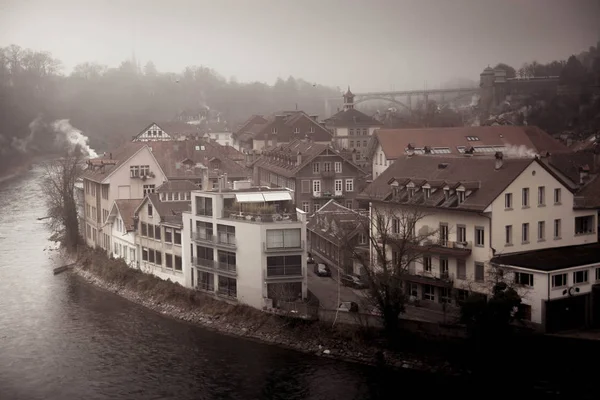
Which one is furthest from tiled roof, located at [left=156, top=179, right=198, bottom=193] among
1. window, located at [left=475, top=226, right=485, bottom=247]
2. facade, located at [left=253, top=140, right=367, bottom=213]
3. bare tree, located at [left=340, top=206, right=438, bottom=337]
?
window, located at [left=475, top=226, right=485, bottom=247]

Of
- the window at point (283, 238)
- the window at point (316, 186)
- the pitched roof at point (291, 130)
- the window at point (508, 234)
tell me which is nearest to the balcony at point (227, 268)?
the window at point (283, 238)

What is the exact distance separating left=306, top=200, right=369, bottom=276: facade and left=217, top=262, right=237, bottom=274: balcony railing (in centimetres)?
198

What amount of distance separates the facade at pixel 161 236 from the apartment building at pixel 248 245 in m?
0.82

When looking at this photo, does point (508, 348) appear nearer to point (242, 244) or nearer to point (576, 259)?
point (576, 259)

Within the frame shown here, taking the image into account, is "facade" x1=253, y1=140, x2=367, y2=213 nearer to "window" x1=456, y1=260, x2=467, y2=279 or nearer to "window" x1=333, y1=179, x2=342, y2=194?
"window" x1=333, y1=179, x2=342, y2=194

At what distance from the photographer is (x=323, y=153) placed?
22.3 metres

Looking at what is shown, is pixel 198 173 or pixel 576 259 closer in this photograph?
pixel 576 259

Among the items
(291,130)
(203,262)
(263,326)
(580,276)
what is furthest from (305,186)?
(580,276)

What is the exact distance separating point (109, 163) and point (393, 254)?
1044 centimetres

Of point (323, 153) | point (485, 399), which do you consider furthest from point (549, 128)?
point (485, 399)

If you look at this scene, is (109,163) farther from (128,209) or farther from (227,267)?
(227,267)

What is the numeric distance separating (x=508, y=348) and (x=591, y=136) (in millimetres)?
17766

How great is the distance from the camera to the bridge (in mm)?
44625

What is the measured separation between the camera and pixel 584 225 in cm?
1462
